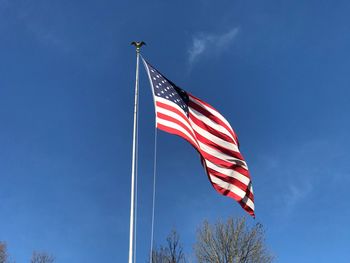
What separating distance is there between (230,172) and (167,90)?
2.86 m

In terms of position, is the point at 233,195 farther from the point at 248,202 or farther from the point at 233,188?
the point at 248,202

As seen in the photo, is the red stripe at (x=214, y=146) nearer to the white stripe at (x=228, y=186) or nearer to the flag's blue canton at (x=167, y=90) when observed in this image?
the flag's blue canton at (x=167, y=90)

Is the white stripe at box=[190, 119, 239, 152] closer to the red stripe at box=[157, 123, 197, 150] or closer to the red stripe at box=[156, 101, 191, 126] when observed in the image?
the red stripe at box=[156, 101, 191, 126]

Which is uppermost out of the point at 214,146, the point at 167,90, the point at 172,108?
the point at 167,90

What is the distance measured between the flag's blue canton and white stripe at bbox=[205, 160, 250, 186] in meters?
1.73

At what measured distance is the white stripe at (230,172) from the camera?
11195 mm

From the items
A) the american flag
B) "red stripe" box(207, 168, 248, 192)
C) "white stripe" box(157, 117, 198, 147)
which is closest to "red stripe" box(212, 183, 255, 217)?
the american flag

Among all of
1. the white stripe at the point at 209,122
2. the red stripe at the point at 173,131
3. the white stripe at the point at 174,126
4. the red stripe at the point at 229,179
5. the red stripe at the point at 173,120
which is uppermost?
the white stripe at the point at 209,122

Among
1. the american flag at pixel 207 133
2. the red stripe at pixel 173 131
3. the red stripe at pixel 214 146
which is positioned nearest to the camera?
the red stripe at pixel 173 131

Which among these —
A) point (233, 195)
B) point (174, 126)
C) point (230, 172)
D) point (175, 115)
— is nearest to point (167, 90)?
point (175, 115)

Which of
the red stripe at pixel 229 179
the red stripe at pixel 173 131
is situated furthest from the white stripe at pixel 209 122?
the red stripe at pixel 173 131

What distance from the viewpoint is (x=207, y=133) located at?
12016 millimetres

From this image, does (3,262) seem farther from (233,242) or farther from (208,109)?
(208,109)

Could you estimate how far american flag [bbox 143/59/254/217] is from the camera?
35.5 ft
